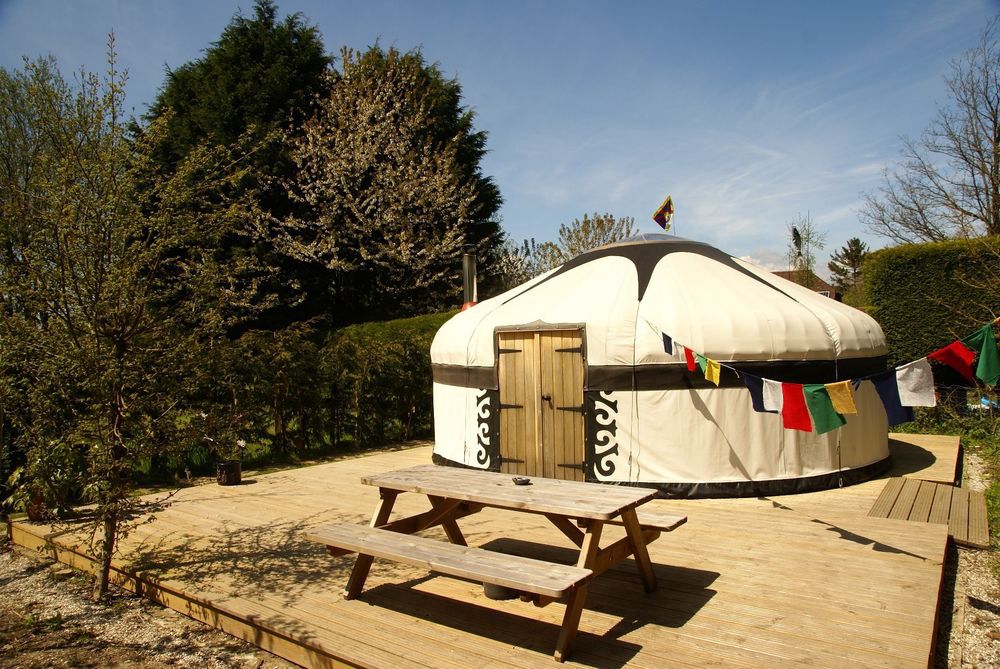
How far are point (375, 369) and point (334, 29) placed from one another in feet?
34.8

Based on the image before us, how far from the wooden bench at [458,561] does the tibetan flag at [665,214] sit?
22.8 ft

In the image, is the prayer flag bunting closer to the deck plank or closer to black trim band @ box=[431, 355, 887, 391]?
black trim band @ box=[431, 355, 887, 391]

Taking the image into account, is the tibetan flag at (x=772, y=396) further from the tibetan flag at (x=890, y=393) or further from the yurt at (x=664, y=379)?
the tibetan flag at (x=890, y=393)

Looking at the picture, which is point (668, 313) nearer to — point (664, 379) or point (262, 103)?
point (664, 379)

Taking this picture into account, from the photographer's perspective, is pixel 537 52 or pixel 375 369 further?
pixel 375 369

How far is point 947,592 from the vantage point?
3582 mm

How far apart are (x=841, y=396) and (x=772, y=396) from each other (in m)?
0.46

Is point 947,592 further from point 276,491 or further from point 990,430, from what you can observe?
point 990,430

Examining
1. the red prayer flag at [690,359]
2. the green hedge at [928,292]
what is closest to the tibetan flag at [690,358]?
the red prayer flag at [690,359]

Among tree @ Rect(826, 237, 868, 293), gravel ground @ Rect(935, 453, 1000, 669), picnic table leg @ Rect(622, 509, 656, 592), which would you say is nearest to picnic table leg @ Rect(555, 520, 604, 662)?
picnic table leg @ Rect(622, 509, 656, 592)

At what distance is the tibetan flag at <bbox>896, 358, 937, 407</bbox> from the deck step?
88cm

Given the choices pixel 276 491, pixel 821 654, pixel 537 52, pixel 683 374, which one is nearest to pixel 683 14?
pixel 537 52

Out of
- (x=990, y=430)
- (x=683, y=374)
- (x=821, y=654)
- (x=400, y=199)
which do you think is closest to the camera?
(x=821, y=654)

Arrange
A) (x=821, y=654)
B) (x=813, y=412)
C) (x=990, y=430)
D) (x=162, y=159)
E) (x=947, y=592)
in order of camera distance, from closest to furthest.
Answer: (x=821, y=654) < (x=947, y=592) < (x=813, y=412) < (x=990, y=430) < (x=162, y=159)
